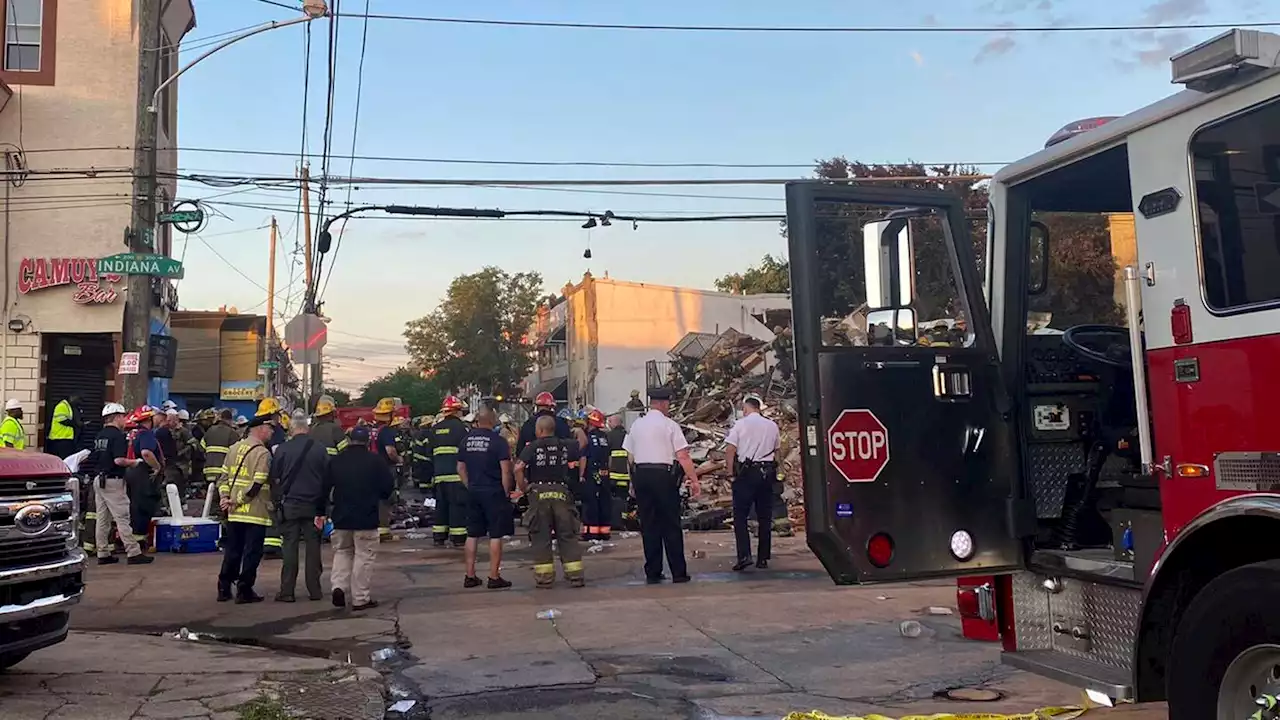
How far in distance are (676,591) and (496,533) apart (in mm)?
1843

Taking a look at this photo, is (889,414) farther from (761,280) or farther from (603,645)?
(761,280)

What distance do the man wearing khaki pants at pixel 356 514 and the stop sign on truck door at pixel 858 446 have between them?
5.92 meters

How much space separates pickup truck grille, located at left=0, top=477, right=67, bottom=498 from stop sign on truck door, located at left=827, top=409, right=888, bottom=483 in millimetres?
4662

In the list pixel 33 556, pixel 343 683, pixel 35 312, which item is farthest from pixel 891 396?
pixel 35 312

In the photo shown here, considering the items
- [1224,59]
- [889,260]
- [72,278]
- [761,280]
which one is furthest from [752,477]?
[761,280]

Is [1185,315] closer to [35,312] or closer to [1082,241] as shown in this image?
[1082,241]

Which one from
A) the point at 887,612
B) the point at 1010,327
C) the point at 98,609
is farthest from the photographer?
the point at 98,609

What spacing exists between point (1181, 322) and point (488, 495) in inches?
303

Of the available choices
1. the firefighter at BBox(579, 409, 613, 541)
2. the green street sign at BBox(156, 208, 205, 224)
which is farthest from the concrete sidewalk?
the green street sign at BBox(156, 208, 205, 224)

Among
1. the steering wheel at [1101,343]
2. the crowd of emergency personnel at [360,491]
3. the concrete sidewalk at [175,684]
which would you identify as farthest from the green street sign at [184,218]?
the steering wheel at [1101,343]

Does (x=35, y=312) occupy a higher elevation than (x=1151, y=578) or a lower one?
higher

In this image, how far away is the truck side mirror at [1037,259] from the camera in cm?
545

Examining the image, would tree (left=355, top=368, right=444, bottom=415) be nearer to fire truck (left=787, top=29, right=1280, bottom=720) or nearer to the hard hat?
the hard hat

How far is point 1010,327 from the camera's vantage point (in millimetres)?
5309
